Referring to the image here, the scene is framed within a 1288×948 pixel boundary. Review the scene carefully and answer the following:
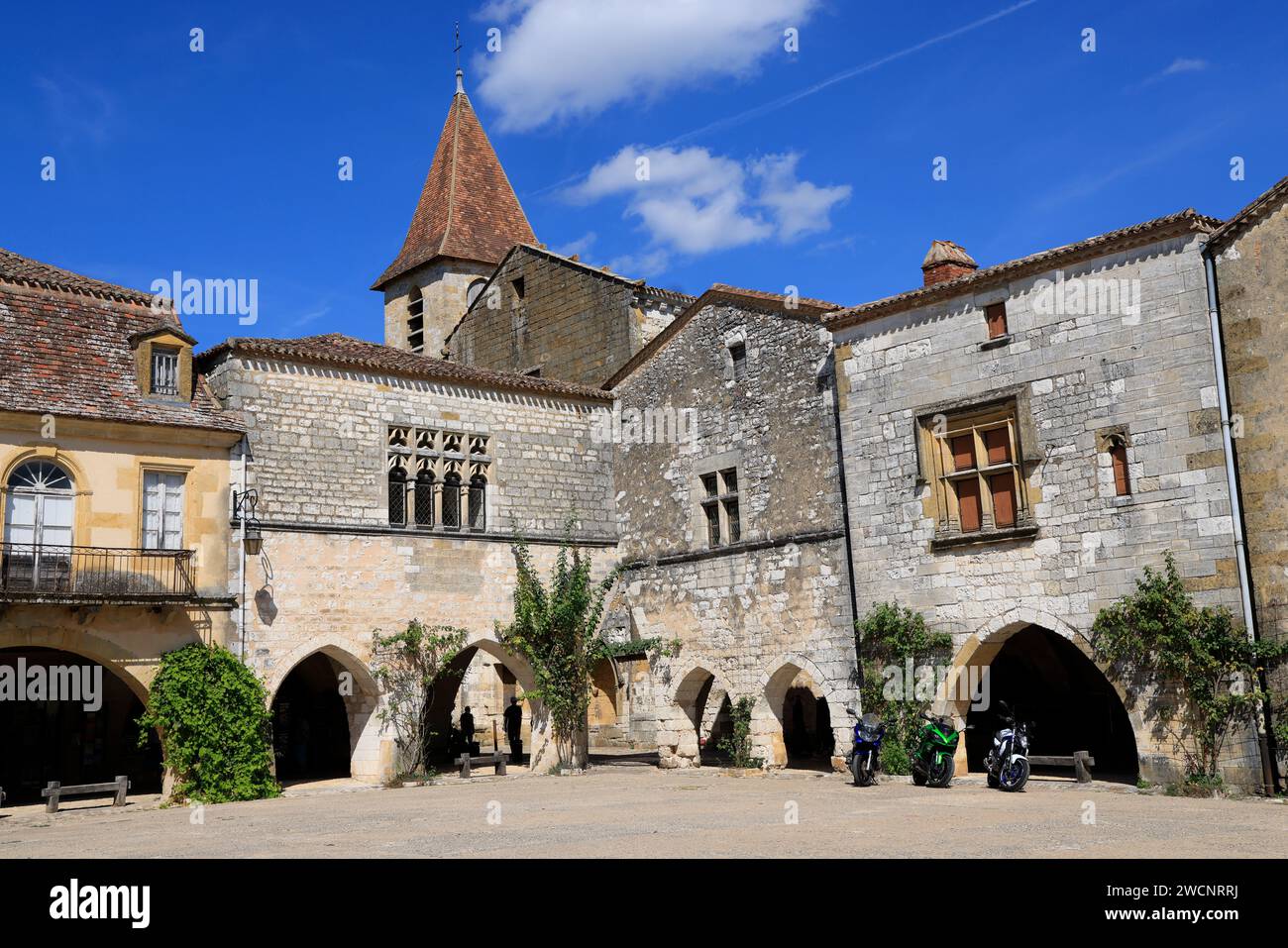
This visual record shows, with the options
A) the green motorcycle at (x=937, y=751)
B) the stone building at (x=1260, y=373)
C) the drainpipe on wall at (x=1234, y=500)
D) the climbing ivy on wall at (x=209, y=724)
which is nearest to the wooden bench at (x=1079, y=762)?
the green motorcycle at (x=937, y=751)

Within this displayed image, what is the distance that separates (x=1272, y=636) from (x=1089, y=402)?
3393 millimetres

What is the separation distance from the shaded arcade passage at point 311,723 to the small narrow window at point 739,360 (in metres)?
9.17

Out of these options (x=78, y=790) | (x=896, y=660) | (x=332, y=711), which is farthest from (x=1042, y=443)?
(x=332, y=711)

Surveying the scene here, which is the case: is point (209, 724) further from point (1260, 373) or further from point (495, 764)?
point (1260, 373)

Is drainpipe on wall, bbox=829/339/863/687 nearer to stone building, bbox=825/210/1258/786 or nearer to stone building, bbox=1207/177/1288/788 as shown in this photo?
stone building, bbox=825/210/1258/786

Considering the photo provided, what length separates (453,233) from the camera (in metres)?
31.4

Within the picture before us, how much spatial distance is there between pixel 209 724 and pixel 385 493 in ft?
14.0

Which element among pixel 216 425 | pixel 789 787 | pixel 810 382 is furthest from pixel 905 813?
pixel 216 425

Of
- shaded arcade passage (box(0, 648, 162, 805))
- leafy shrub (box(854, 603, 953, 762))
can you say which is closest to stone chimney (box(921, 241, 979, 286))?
leafy shrub (box(854, 603, 953, 762))

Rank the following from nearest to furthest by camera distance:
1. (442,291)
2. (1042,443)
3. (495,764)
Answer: (1042,443) → (495,764) → (442,291)

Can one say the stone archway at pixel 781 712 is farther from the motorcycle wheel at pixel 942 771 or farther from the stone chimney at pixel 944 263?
the stone chimney at pixel 944 263

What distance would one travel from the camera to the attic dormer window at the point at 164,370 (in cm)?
1662

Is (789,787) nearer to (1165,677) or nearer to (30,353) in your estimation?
(1165,677)
